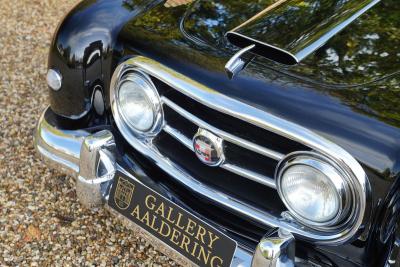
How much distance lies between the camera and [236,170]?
2.18 metres

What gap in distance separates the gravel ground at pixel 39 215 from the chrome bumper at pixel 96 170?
457mm

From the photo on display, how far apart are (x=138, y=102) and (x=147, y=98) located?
0.08 meters

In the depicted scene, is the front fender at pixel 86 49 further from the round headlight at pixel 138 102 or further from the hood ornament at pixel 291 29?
the hood ornament at pixel 291 29

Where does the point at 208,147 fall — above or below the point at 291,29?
below

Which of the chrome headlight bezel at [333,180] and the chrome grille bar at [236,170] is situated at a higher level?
the chrome headlight bezel at [333,180]

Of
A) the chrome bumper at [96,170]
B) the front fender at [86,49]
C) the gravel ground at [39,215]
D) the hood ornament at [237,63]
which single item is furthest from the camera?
the gravel ground at [39,215]

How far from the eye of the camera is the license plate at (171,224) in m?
2.11

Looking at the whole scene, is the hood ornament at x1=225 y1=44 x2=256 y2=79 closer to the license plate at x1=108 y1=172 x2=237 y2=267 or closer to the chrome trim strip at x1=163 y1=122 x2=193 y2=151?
the chrome trim strip at x1=163 y1=122 x2=193 y2=151

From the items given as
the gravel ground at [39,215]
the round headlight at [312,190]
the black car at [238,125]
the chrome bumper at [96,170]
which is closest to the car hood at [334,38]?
the black car at [238,125]

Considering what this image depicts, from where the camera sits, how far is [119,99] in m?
2.47

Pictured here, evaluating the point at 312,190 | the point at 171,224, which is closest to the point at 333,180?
the point at 312,190

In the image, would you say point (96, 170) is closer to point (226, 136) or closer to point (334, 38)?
point (226, 136)

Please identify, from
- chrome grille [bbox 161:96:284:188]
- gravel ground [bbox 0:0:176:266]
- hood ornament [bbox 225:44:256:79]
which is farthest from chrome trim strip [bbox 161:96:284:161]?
gravel ground [bbox 0:0:176:266]

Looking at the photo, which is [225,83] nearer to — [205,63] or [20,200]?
[205,63]
